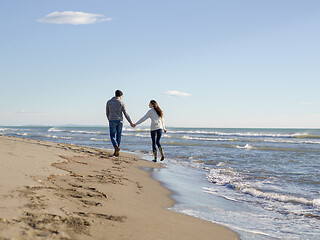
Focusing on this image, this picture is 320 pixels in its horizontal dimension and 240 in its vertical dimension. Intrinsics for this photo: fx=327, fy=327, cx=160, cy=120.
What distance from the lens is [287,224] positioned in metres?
4.11

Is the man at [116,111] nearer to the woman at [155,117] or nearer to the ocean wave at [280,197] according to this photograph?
the woman at [155,117]

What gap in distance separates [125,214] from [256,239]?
54.2 inches

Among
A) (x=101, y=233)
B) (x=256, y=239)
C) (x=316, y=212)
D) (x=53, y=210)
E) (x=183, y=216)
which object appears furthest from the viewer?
(x=316, y=212)

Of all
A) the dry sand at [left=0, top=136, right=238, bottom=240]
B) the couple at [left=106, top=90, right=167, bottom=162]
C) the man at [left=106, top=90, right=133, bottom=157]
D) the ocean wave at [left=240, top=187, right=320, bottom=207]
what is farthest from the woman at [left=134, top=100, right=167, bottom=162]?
the dry sand at [left=0, top=136, right=238, bottom=240]

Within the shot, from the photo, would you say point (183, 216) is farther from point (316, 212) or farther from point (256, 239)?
point (316, 212)

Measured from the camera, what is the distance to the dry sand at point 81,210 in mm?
2625

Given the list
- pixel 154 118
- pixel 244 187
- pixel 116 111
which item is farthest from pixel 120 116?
pixel 244 187

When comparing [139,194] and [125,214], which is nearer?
[125,214]

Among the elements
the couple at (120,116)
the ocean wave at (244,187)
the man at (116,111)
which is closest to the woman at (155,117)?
the couple at (120,116)

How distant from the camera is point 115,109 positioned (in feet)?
31.1

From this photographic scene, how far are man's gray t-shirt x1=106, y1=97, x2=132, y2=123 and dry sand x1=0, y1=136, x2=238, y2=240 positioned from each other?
430cm

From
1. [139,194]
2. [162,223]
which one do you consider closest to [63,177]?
[139,194]

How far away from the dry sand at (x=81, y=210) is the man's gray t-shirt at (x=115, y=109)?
430cm

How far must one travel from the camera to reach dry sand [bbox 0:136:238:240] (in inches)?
103
